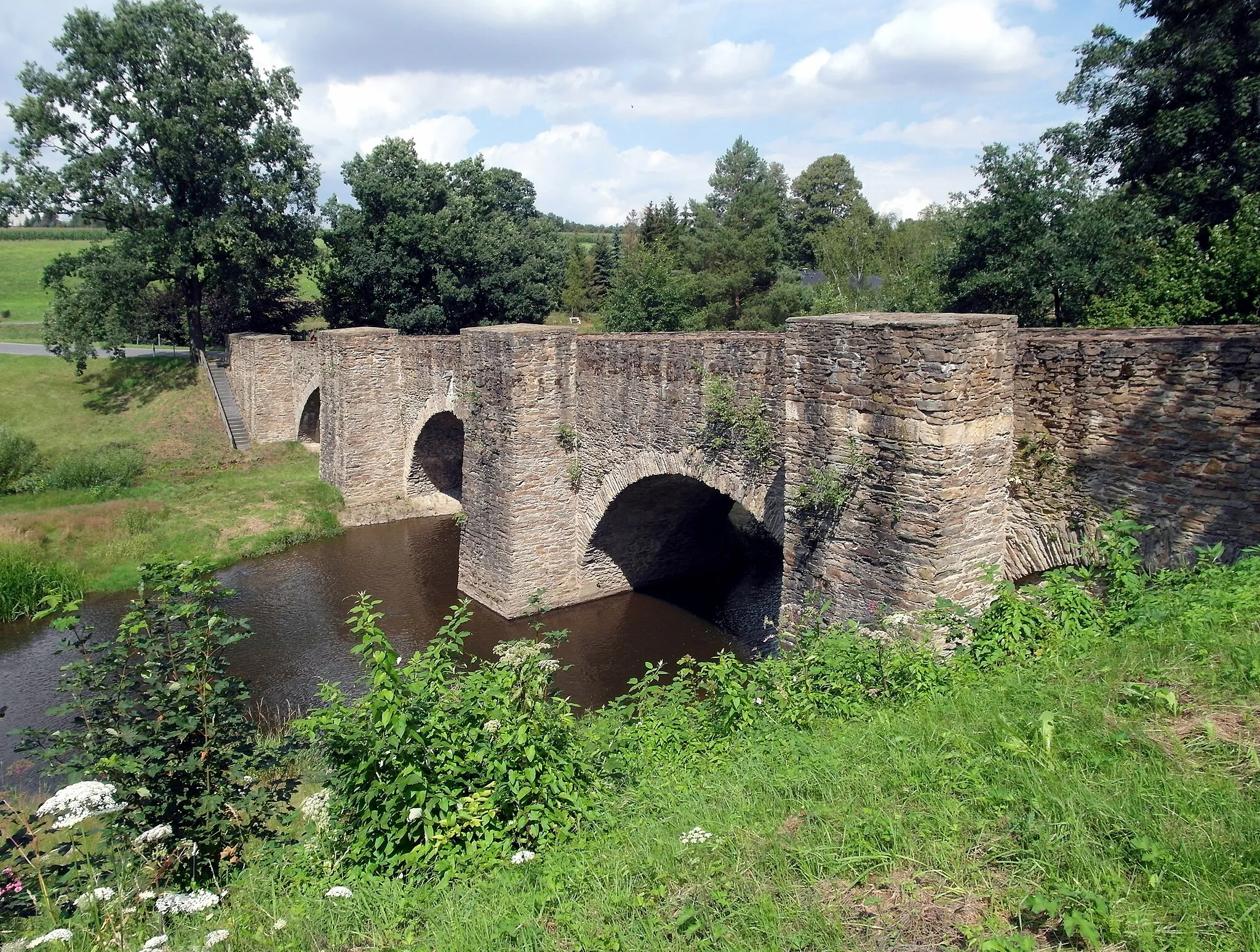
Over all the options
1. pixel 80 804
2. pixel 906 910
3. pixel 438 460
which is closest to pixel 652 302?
pixel 438 460

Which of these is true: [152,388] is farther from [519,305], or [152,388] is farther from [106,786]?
[106,786]

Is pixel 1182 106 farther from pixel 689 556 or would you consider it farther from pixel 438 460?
pixel 438 460

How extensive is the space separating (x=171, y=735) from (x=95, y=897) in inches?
43.9

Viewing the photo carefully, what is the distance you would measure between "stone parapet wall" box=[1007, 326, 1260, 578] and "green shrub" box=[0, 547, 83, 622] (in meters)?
16.4

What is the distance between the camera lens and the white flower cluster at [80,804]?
367 cm

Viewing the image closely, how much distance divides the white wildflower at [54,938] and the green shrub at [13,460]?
71.2ft

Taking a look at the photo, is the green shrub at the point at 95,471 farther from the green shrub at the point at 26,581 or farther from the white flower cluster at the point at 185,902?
the white flower cluster at the point at 185,902

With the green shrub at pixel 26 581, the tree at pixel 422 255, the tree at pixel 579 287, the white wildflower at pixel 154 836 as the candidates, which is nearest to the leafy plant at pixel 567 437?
the green shrub at pixel 26 581

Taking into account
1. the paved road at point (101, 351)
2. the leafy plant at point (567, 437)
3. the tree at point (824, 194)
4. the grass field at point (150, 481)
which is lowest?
the grass field at point (150, 481)

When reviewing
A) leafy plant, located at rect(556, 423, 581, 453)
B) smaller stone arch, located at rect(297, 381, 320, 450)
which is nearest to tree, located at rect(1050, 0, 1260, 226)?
leafy plant, located at rect(556, 423, 581, 453)

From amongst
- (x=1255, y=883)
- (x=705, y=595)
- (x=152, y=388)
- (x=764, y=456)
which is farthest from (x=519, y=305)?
(x=1255, y=883)

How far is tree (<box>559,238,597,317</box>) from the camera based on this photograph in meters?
47.6

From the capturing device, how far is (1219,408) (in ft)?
20.0

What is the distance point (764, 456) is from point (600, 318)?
29.1 meters
